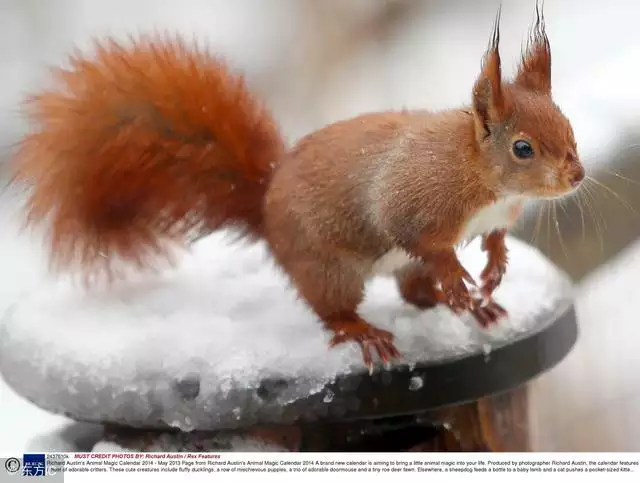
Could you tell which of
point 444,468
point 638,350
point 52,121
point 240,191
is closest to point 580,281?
point 638,350

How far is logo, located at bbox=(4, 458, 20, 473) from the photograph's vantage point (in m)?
0.90

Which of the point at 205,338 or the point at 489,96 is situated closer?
the point at 489,96

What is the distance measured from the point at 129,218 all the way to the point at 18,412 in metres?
0.25

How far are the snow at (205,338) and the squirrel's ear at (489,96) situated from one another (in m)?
0.16

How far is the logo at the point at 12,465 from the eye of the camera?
901mm

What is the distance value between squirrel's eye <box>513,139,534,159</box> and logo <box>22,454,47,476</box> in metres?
0.57

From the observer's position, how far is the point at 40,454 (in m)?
0.90

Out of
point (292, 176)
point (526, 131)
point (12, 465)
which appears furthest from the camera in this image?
point (12, 465)

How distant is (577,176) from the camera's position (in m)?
0.69

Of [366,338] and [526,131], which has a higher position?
[526,131]

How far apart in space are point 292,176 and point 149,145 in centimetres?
14

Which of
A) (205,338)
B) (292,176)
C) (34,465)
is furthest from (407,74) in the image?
(34,465)

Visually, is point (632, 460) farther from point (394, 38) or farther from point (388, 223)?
point (394, 38)

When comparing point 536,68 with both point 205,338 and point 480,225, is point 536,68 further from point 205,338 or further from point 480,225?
point 205,338
